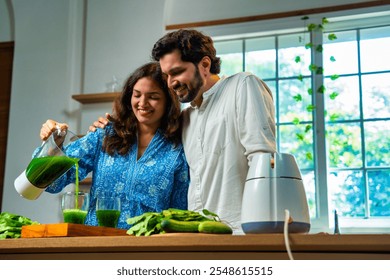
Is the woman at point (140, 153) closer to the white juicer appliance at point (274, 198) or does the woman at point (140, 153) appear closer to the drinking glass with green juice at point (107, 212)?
the drinking glass with green juice at point (107, 212)

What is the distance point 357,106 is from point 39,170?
250 cm

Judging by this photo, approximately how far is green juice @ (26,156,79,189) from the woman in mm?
519

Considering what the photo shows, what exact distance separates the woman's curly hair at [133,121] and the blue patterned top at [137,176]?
0.03 metres

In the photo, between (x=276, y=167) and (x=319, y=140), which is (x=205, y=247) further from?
(x=319, y=140)

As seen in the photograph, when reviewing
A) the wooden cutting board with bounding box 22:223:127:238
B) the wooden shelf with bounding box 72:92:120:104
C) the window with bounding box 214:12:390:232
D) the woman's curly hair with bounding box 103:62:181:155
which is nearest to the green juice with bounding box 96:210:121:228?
the wooden cutting board with bounding box 22:223:127:238

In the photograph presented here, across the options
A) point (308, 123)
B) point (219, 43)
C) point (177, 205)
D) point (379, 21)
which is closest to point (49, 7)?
point (219, 43)

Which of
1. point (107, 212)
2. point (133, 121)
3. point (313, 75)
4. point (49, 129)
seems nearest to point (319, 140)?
point (313, 75)

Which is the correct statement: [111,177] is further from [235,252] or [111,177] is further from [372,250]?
[372,250]

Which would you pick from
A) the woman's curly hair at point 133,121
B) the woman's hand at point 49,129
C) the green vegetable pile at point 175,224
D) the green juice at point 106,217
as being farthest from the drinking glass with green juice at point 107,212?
the woman's curly hair at point 133,121

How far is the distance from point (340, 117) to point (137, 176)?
1.85 metres

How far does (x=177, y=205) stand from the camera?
220 centimetres

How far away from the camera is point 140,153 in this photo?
89.3 inches

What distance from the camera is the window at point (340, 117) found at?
3531 mm

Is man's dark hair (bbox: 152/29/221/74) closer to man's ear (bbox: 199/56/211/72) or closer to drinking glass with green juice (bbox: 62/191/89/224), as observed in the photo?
man's ear (bbox: 199/56/211/72)
